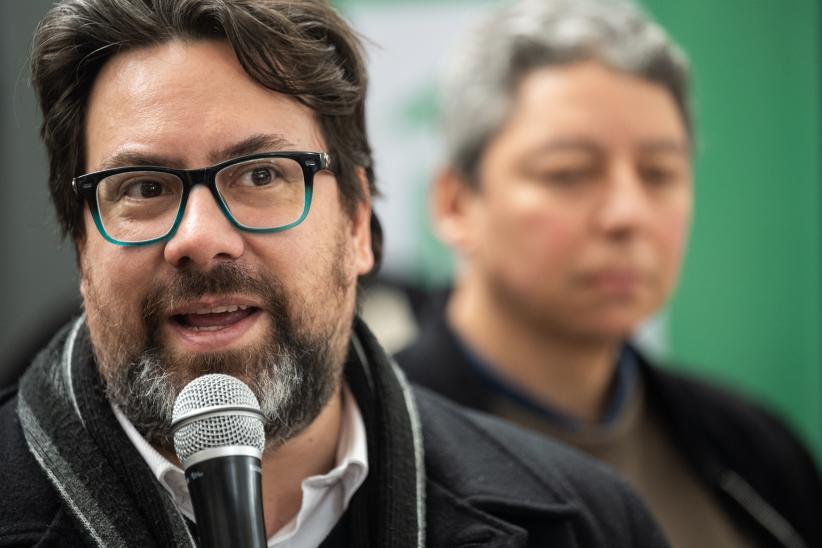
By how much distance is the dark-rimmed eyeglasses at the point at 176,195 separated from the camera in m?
1.49

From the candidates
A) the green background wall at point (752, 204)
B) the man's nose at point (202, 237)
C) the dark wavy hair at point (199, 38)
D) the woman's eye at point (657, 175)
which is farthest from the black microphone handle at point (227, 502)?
the green background wall at point (752, 204)

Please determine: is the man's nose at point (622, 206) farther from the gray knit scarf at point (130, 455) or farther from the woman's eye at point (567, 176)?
the gray knit scarf at point (130, 455)

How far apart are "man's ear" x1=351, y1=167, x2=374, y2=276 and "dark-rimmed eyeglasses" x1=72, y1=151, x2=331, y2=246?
207 mm

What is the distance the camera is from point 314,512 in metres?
1.64

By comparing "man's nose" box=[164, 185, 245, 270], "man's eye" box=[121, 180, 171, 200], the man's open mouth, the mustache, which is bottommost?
the man's open mouth

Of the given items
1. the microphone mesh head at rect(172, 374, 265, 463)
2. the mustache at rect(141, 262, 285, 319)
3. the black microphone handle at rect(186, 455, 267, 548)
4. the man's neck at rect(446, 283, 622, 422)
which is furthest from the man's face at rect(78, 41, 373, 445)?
the man's neck at rect(446, 283, 622, 422)

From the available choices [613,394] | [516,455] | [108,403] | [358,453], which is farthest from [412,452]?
[613,394]

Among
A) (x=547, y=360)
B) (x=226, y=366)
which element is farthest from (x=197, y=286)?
(x=547, y=360)

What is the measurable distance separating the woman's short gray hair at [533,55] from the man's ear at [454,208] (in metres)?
0.04

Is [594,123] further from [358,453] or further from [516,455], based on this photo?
[358,453]

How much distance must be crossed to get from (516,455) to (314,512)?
1.28 feet

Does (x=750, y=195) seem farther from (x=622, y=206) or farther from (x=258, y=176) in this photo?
(x=258, y=176)

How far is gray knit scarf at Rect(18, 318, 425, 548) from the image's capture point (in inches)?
57.7

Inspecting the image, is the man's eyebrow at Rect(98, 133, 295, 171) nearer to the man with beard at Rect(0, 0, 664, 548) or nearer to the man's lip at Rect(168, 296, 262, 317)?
the man with beard at Rect(0, 0, 664, 548)
